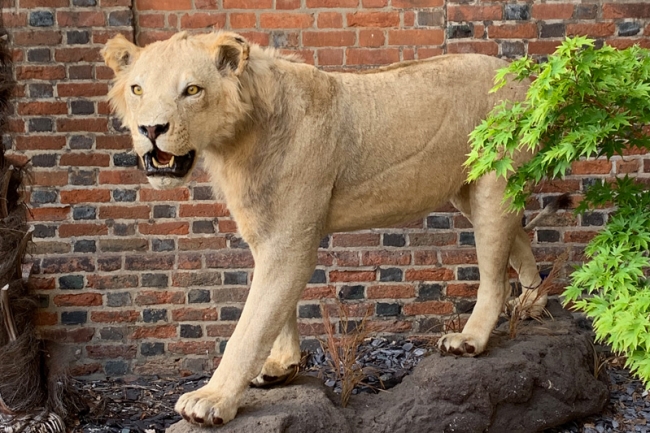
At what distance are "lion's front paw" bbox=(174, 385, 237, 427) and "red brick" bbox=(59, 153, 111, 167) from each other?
1.95m

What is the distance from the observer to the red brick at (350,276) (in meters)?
4.49

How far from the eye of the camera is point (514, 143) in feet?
9.13

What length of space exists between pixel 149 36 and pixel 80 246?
4.13 feet

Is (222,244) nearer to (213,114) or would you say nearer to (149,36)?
(149,36)

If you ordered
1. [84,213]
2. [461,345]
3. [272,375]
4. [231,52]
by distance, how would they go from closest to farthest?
[231,52] < [272,375] < [461,345] < [84,213]

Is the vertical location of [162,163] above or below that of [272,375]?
above

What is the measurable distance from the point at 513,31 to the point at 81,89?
2.45 metres

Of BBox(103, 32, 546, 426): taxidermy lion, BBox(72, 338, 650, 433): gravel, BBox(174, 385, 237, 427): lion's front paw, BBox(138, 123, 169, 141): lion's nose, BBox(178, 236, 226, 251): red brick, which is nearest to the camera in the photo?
BBox(138, 123, 169, 141): lion's nose

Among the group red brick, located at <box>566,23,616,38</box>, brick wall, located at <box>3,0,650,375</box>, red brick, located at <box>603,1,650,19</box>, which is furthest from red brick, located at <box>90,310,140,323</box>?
red brick, located at <box>603,1,650,19</box>

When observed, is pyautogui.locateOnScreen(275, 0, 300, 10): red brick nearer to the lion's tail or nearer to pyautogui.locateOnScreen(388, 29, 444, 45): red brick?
pyautogui.locateOnScreen(388, 29, 444, 45): red brick

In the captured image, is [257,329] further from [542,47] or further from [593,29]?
[593,29]

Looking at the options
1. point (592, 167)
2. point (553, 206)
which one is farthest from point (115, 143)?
point (592, 167)

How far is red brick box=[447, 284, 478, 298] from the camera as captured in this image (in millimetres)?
4531

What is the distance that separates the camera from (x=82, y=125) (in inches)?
170
